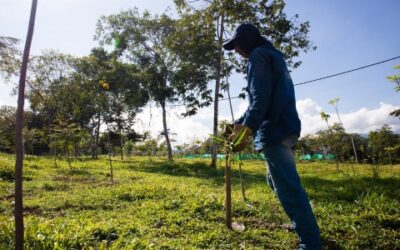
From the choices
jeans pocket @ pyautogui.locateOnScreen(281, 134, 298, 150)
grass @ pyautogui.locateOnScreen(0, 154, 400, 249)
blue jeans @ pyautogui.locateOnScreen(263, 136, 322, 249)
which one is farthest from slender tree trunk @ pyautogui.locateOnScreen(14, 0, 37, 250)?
jeans pocket @ pyautogui.locateOnScreen(281, 134, 298, 150)

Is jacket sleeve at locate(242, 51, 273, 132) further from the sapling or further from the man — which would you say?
the sapling

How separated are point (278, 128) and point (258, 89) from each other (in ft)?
1.22

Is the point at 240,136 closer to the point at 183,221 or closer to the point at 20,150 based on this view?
the point at 20,150

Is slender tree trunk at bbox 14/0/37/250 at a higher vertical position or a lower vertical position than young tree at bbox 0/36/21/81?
lower

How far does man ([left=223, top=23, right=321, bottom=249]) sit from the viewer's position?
8.62 ft

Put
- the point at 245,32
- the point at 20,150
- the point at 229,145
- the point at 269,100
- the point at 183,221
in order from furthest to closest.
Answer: the point at 183,221
the point at 229,145
the point at 245,32
the point at 269,100
the point at 20,150

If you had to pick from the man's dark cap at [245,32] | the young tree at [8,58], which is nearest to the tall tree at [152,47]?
the young tree at [8,58]

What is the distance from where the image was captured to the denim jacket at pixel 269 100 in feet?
8.98

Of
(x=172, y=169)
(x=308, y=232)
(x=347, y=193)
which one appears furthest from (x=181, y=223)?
(x=172, y=169)

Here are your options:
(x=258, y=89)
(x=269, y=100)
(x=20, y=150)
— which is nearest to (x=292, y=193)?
(x=269, y=100)

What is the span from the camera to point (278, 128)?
110 inches

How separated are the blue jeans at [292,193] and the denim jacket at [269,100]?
0.32 feet

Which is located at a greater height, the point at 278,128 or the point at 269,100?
the point at 269,100

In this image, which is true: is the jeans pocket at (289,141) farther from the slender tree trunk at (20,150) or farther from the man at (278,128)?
the slender tree trunk at (20,150)
